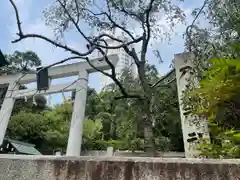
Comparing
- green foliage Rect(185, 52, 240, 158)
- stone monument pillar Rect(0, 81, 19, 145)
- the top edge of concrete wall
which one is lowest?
the top edge of concrete wall

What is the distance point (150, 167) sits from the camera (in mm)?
1358

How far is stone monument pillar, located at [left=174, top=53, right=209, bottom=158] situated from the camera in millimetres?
3374

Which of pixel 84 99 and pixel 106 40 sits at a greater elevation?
pixel 106 40

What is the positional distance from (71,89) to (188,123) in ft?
14.2

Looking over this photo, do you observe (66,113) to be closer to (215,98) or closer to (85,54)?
(85,54)

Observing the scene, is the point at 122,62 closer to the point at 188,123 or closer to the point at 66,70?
the point at 66,70

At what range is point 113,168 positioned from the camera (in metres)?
1.39

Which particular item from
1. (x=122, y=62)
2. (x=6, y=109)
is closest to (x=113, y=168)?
(x=122, y=62)

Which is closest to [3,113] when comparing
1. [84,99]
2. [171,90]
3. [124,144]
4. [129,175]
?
[84,99]

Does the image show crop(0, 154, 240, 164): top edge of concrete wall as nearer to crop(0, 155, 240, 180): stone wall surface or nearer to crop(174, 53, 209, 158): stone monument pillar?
crop(0, 155, 240, 180): stone wall surface

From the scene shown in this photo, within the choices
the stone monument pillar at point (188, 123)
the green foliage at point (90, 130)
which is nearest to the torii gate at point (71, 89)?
the green foliage at point (90, 130)

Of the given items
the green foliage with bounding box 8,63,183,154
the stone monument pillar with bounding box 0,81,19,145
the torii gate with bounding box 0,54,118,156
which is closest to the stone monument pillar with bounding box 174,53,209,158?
the torii gate with bounding box 0,54,118,156

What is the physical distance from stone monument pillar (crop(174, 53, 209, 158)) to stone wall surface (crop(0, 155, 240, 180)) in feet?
5.99

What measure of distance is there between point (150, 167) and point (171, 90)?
4.29m
